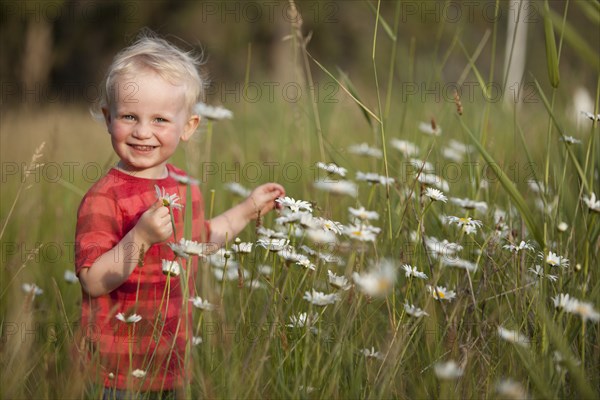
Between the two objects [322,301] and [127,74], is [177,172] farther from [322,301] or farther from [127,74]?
[322,301]

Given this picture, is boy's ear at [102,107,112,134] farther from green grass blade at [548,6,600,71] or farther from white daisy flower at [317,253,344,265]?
green grass blade at [548,6,600,71]

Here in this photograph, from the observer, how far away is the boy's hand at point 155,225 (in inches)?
54.7

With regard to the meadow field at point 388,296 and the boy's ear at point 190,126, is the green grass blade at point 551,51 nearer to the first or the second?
the meadow field at point 388,296

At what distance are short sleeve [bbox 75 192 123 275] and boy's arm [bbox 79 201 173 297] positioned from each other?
29mm

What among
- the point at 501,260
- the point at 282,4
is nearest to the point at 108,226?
the point at 501,260

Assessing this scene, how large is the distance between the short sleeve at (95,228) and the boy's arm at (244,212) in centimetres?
30

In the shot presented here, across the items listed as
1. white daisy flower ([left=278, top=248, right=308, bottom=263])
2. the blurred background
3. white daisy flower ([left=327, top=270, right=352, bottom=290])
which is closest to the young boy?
white daisy flower ([left=278, top=248, right=308, bottom=263])

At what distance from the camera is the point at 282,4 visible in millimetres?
10367

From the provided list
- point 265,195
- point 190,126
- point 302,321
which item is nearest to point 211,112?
point 190,126

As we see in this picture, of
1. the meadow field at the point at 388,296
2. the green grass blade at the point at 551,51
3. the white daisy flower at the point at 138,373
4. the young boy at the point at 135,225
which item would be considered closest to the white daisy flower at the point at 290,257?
the meadow field at the point at 388,296

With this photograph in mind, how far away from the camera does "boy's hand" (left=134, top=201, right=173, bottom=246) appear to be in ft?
4.56

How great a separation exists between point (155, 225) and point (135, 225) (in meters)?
0.10

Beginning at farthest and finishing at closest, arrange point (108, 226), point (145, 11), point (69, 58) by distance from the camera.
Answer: point (69, 58), point (145, 11), point (108, 226)

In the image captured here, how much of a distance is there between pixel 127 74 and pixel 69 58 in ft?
56.8
